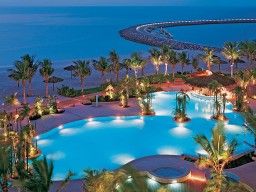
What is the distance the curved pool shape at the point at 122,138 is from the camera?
1542cm

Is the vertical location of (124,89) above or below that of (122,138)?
above

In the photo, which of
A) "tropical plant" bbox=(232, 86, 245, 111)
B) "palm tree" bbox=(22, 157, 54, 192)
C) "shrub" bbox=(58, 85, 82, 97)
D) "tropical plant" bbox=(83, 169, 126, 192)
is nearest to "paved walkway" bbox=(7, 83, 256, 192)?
"shrub" bbox=(58, 85, 82, 97)

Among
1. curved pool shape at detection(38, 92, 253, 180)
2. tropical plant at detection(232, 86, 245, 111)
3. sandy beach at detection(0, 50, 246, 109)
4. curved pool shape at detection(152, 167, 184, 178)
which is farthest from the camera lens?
sandy beach at detection(0, 50, 246, 109)

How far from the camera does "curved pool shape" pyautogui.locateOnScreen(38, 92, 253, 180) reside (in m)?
15.4

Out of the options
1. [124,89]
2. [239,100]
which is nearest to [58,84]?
[124,89]

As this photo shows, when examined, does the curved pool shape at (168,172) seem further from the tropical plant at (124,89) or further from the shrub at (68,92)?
the shrub at (68,92)

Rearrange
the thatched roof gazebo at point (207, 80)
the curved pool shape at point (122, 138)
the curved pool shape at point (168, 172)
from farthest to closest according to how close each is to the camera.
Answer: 1. the thatched roof gazebo at point (207, 80)
2. the curved pool shape at point (122, 138)
3. the curved pool shape at point (168, 172)

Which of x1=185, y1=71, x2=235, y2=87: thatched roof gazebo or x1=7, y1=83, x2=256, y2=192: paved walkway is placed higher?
x1=185, y1=71, x2=235, y2=87: thatched roof gazebo

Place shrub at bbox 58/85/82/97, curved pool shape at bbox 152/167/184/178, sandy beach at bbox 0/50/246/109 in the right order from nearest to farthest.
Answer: curved pool shape at bbox 152/167/184/178 → shrub at bbox 58/85/82/97 → sandy beach at bbox 0/50/246/109

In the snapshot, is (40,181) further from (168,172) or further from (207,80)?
(207,80)

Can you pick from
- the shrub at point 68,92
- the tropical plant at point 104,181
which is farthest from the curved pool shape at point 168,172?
the shrub at point 68,92

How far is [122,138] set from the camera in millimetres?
17859

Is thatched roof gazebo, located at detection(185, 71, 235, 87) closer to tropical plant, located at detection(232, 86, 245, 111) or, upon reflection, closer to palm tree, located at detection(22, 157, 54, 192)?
tropical plant, located at detection(232, 86, 245, 111)

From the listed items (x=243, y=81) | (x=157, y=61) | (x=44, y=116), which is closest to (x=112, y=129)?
(x=44, y=116)
